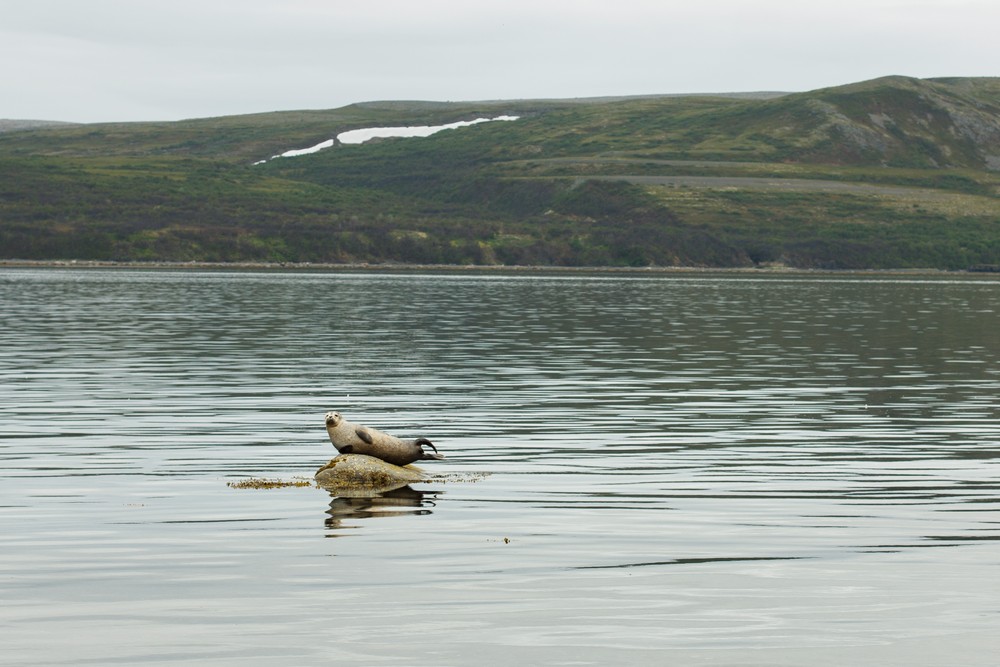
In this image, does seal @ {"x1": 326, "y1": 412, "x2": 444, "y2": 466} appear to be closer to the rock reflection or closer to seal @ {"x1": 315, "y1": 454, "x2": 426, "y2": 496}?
Answer: seal @ {"x1": 315, "y1": 454, "x2": 426, "y2": 496}

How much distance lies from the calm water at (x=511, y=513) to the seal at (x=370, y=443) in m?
0.85

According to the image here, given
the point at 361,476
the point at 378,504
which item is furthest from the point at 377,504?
the point at 361,476

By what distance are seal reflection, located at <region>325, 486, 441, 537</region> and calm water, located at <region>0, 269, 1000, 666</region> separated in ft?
0.28

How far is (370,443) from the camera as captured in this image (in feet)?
81.7

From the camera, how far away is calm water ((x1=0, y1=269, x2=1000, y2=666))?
46.9 feet

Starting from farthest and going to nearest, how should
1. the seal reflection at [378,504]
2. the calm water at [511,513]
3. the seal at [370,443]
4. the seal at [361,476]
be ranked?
the seal at [370,443] → the seal at [361,476] → the seal reflection at [378,504] → the calm water at [511,513]

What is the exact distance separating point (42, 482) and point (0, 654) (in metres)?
11.0

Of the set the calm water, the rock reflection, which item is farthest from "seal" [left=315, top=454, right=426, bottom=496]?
the calm water

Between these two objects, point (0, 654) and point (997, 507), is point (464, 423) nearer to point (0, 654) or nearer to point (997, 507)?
point (997, 507)

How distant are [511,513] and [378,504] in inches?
85.1

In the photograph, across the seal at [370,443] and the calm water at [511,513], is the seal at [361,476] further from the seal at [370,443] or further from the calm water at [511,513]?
the calm water at [511,513]

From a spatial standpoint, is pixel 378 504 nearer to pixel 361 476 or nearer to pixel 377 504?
pixel 377 504

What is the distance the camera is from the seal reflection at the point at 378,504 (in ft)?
69.8

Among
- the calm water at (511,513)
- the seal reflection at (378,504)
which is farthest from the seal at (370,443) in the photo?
the seal reflection at (378,504)
